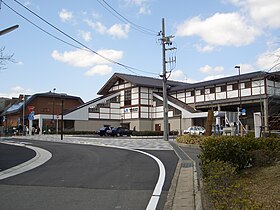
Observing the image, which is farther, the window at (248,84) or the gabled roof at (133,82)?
the gabled roof at (133,82)

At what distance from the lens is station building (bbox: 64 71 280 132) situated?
4425 centimetres

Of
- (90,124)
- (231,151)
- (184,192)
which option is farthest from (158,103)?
(184,192)

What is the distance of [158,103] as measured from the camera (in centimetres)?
5519

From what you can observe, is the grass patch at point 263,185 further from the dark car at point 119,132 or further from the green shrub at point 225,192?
the dark car at point 119,132

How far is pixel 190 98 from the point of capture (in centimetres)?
5169

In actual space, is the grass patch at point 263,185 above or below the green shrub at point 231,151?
below

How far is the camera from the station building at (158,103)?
145 ft

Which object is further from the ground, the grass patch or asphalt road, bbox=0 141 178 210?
the grass patch

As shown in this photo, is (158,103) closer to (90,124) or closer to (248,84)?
(90,124)

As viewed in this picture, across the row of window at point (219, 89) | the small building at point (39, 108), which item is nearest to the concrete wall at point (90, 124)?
the small building at point (39, 108)

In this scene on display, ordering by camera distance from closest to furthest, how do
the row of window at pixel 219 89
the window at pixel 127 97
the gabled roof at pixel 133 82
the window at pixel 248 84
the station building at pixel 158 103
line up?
the window at pixel 248 84
the row of window at pixel 219 89
the station building at pixel 158 103
the gabled roof at pixel 133 82
the window at pixel 127 97

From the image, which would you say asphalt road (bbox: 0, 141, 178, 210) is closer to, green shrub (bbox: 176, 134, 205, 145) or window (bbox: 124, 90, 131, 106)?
green shrub (bbox: 176, 134, 205, 145)

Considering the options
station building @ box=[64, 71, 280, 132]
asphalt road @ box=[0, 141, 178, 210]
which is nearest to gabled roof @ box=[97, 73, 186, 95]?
station building @ box=[64, 71, 280, 132]

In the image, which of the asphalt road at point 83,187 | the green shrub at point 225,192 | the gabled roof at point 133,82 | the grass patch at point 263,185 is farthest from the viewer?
the gabled roof at point 133,82
